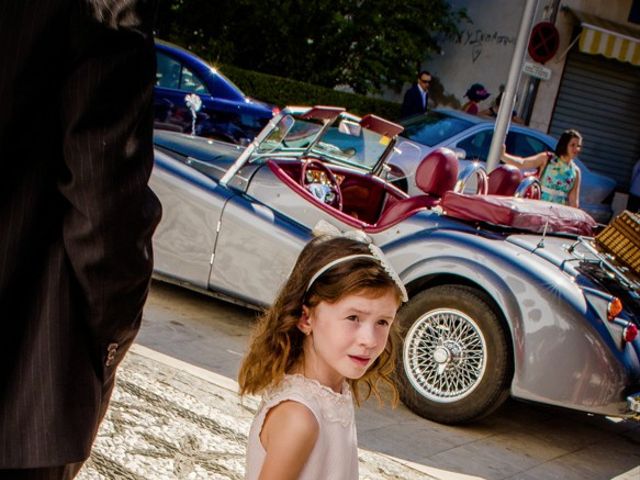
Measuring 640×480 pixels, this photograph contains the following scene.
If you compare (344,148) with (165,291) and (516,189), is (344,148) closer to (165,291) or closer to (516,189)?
(516,189)

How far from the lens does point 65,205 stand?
1.65m

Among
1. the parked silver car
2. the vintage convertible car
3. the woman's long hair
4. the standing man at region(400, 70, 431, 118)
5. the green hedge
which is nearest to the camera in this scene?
the vintage convertible car

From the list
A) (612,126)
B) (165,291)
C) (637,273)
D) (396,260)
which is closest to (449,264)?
(396,260)

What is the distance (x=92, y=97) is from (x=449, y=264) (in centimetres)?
354

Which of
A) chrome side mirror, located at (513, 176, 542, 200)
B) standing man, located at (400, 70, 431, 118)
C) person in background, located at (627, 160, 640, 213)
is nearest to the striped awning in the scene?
person in background, located at (627, 160, 640, 213)

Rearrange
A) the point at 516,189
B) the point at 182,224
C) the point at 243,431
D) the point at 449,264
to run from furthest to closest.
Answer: the point at 516,189 < the point at 182,224 < the point at 449,264 < the point at 243,431

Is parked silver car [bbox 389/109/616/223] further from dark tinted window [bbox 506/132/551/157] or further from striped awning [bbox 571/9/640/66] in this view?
striped awning [bbox 571/9/640/66]

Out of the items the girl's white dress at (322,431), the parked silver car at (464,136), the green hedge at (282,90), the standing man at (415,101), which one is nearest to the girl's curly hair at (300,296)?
the girl's white dress at (322,431)

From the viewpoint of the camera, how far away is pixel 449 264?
4.89m

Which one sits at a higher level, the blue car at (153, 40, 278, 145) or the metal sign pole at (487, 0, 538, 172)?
the metal sign pole at (487, 0, 538, 172)

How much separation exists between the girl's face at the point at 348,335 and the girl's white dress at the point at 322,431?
2.3 inches

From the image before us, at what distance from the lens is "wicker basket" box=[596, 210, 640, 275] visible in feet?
16.2

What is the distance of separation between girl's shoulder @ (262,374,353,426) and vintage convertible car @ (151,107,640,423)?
8.54 feet

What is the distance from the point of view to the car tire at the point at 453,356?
4668 mm
